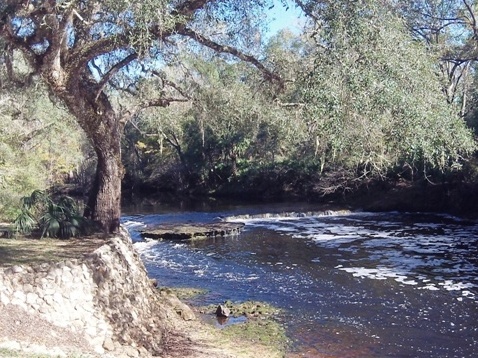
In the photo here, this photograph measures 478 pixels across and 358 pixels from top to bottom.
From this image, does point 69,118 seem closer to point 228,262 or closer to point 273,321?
point 228,262

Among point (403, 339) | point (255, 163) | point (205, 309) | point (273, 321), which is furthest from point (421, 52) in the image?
point (255, 163)

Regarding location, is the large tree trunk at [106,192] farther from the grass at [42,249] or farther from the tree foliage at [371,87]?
the tree foliage at [371,87]

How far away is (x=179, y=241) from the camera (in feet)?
72.1

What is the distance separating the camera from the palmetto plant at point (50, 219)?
36.9ft

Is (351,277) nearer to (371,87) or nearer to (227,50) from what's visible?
(227,50)

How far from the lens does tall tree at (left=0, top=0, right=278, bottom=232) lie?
9.36 m

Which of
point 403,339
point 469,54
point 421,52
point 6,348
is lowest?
point 403,339

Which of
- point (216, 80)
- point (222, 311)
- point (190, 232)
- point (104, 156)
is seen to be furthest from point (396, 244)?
point (104, 156)

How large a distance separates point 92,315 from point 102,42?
5.21 metres

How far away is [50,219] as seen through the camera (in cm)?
1134

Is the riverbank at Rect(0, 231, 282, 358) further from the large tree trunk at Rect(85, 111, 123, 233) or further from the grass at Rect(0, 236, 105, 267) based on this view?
the large tree trunk at Rect(85, 111, 123, 233)

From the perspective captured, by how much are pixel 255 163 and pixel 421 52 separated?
3541 centimetres

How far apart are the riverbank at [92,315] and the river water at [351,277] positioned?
79.2 inches

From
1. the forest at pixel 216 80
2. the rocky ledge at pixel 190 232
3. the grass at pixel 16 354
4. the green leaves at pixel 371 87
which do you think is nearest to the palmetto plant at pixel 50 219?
the forest at pixel 216 80
